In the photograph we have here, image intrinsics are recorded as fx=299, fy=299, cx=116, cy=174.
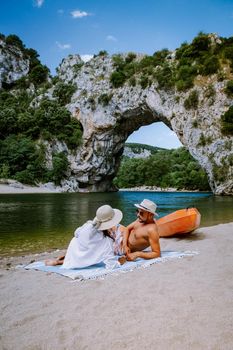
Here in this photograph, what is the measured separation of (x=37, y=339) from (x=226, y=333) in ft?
5.23

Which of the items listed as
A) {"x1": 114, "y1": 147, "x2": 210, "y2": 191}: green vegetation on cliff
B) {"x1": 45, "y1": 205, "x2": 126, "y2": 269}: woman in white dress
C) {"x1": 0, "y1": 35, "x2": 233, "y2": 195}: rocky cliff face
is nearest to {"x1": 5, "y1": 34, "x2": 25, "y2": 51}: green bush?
{"x1": 0, "y1": 35, "x2": 233, "y2": 195}: rocky cliff face

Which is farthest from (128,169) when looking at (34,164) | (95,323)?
(95,323)

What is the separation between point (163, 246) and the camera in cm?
702

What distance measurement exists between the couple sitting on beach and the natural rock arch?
95.7 ft

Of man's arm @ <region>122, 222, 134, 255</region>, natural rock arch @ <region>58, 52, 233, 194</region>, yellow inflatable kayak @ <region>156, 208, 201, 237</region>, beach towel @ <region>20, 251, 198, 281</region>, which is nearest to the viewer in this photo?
beach towel @ <region>20, 251, 198, 281</region>

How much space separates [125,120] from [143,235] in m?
42.3

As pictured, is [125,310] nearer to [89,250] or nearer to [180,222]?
[89,250]

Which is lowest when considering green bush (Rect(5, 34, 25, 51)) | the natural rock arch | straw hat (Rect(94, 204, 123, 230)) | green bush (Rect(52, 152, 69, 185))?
straw hat (Rect(94, 204, 123, 230))

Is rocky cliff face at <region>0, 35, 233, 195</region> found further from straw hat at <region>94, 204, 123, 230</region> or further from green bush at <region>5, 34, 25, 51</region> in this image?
straw hat at <region>94, 204, 123, 230</region>

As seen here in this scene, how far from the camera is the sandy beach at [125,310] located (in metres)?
2.47

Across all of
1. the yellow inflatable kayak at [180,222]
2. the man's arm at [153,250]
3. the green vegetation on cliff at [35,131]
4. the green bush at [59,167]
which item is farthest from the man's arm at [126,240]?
the green bush at [59,167]

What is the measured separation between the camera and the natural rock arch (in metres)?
34.0

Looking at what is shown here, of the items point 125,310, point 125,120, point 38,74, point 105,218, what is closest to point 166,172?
point 125,120

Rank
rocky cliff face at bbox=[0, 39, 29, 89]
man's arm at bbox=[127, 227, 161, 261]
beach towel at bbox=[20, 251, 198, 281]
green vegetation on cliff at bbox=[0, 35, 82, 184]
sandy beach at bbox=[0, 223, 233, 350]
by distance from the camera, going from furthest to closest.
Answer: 1. rocky cliff face at bbox=[0, 39, 29, 89]
2. green vegetation on cliff at bbox=[0, 35, 82, 184]
3. man's arm at bbox=[127, 227, 161, 261]
4. beach towel at bbox=[20, 251, 198, 281]
5. sandy beach at bbox=[0, 223, 233, 350]
